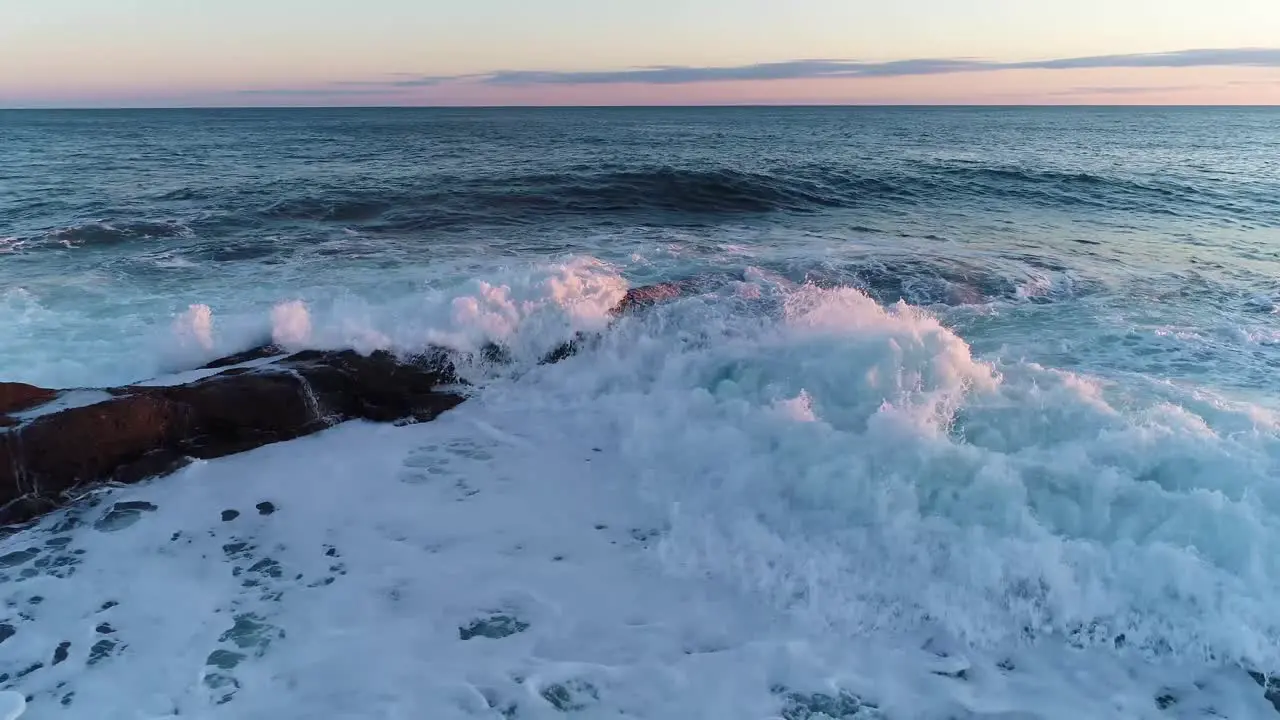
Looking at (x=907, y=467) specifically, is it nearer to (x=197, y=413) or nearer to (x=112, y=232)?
(x=197, y=413)

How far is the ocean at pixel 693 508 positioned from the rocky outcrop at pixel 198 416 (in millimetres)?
253

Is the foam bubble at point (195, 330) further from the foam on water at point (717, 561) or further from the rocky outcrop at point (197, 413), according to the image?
the foam on water at point (717, 561)

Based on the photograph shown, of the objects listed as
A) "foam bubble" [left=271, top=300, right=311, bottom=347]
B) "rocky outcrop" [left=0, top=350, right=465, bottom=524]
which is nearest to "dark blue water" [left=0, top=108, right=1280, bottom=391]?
"foam bubble" [left=271, top=300, right=311, bottom=347]

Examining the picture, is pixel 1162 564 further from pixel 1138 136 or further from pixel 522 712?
pixel 1138 136

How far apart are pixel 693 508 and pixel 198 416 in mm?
4176

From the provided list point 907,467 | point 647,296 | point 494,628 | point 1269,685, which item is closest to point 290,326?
point 647,296

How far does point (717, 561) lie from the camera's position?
475 cm

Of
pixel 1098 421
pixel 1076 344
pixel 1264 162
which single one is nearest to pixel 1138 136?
pixel 1264 162

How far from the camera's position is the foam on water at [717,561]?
3750mm

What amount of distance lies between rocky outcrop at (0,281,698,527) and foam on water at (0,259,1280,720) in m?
0.28

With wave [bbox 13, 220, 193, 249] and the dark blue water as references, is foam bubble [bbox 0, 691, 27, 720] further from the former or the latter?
wave [bbox 13, 220, 193, 249]

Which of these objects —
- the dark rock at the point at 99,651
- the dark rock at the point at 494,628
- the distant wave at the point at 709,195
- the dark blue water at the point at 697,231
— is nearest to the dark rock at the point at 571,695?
the dark rock at the point at 494,628

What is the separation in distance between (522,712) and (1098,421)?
194 inches

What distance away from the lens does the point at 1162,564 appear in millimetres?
4395
